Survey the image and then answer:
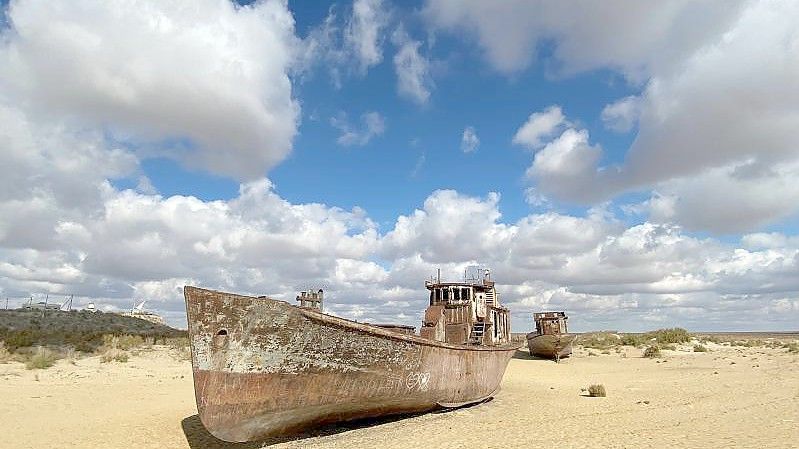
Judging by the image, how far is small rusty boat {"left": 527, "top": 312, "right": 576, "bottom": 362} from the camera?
1219 inches

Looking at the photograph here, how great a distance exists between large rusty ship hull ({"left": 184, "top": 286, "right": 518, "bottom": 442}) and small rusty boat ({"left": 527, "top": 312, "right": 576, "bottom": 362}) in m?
22.8

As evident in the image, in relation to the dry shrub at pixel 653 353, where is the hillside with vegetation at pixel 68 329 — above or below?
above

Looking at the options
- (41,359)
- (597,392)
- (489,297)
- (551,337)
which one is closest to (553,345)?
(551,337)

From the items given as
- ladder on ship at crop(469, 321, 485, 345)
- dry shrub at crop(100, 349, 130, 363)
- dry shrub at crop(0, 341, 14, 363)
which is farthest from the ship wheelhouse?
dry shrub at crop(0, 341, 14, 363)

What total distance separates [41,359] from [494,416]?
20057 mm

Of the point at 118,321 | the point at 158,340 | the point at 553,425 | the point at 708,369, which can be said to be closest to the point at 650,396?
the point at 553,425

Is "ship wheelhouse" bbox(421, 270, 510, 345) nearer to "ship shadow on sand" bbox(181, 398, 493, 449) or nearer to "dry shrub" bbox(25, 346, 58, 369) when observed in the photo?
"ship shadow on sand" bbox(181, 398, 493, 449)

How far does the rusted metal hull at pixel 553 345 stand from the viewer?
101ft

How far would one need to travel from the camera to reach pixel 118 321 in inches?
1752

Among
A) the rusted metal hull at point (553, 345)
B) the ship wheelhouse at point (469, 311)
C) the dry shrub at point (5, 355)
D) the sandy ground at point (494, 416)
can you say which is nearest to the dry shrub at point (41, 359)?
the sandy ground at point (494, 416)

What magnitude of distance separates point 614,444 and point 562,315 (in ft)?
81.2

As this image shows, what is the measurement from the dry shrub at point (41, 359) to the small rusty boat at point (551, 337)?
26.5 meters

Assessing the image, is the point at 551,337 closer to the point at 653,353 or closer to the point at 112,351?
the point at 653,353

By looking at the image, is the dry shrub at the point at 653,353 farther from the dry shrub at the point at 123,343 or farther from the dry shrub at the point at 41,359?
the dry shrub at the point at 41,359
